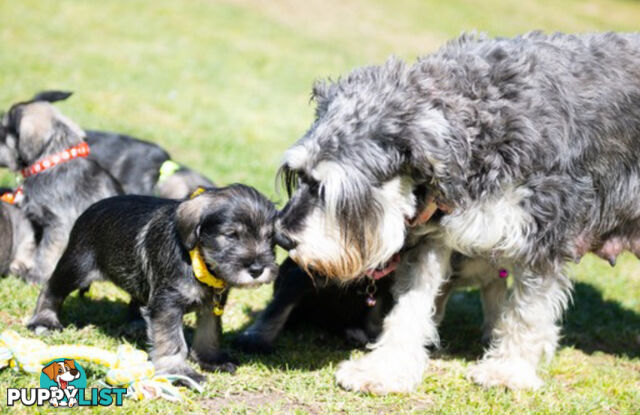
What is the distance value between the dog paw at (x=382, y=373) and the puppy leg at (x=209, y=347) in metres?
0.84

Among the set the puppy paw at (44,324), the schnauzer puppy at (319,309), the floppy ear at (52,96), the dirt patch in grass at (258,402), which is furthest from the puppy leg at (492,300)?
the floppy ear at (52,96)

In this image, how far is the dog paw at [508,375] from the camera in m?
5.41

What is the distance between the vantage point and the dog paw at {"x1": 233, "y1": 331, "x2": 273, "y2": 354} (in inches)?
224

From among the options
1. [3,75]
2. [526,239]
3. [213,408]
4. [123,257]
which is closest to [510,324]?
[526,239]

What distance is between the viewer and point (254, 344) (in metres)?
5.70

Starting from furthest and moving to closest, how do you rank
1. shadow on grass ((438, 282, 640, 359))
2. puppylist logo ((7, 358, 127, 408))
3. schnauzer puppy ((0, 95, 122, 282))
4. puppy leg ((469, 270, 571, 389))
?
1. schnauzer puppy ((0, 95, 122, 282))
2. shadow on grass ((438, 282, 640, 359))
3. puppy leg ((469, 270, 571, 389))
4. puppylist logo ((7, 358, 127, 408))

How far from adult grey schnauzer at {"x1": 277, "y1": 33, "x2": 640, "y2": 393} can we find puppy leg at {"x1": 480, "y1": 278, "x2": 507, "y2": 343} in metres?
0.78

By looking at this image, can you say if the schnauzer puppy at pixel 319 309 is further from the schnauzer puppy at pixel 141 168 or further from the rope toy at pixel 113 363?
the schnauzer puppy at pixel 141 168

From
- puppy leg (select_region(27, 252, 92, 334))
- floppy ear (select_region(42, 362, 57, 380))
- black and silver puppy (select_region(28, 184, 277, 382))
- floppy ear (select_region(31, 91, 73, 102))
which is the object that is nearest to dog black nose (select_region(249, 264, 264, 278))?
black and silver puppy (select_region(28, 184, 277, 382))

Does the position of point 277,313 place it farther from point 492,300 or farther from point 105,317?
point 492,300

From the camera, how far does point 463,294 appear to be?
318 inches

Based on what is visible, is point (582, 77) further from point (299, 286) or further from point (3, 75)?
point (3, 75)

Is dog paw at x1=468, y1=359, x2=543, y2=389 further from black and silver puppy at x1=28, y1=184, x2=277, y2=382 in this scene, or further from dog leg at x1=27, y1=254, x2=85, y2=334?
dog leg at x1=27, y1=254, x2=85, y2=334

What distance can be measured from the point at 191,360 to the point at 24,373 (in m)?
1.14
